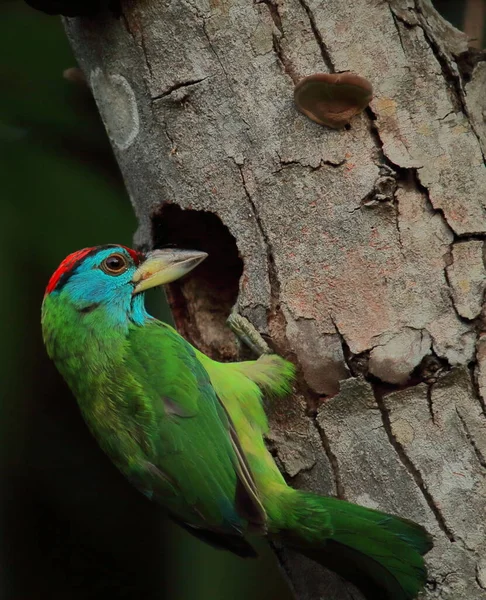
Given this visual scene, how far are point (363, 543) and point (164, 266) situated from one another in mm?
1229

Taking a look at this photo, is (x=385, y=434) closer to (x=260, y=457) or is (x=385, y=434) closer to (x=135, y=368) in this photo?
(x=260, y=457)

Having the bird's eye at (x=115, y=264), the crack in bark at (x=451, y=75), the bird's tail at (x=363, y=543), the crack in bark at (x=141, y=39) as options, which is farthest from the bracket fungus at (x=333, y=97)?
the bird's tail at (x=363, y=543)

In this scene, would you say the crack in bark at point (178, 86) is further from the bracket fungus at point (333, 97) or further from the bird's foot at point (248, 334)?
the bird's foot at point (248, 334)

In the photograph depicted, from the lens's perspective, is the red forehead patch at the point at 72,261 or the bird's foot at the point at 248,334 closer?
the bird's foot at the point at 248,334

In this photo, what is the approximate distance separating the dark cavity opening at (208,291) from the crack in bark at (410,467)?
90 cm

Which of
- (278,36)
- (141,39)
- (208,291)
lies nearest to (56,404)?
(208,291)

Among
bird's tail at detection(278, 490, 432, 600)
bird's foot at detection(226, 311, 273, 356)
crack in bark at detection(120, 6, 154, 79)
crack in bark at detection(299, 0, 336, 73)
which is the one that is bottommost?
bird's tail at detection(278, 490, 432, 600)

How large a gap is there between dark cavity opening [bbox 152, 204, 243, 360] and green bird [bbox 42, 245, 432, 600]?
0.47ft

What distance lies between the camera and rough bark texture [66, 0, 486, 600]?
9.57 ft

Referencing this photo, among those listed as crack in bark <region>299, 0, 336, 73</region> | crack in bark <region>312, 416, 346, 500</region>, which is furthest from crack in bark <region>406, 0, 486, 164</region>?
crack in bark <region>312, 416, 346, 500</region>

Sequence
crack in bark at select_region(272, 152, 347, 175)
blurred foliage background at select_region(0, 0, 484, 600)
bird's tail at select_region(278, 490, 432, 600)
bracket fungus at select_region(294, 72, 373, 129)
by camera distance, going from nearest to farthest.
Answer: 1. bird's tail at select_region(278, 490, 432, 600)
2. bracket fungus at select_region(294, 72, 373, 129)
3. crack in bark at select_region(272, 152, 347, 175)
4. blurred foliage background at select_region(0, 0, 484, 600)

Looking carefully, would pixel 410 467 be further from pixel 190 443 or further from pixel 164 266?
pixel 164 266

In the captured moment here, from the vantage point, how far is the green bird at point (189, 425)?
2.94m

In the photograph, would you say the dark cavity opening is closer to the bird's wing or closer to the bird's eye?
the bird's eye
